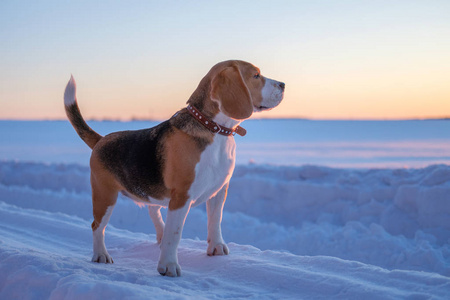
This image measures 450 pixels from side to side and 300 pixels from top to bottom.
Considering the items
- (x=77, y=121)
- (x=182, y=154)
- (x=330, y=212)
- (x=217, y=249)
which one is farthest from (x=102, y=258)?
(x=330, y=212)

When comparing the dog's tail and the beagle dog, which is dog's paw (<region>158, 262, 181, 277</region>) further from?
the dog's tail

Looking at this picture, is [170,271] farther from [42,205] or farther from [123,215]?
[42,205]

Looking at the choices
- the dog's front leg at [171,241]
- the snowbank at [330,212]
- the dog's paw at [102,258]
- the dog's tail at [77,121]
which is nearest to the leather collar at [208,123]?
the dog's front leg at [171,241]

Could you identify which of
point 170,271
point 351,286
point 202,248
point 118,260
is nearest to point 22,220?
point 118,260

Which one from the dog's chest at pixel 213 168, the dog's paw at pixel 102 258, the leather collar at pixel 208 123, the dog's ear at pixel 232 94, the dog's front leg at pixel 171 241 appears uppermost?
the dog's ear at pixel 232 94

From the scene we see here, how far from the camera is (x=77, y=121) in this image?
498 cm

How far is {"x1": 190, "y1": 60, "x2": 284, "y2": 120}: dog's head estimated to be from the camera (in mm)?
3906

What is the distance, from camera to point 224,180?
4164 millimetres

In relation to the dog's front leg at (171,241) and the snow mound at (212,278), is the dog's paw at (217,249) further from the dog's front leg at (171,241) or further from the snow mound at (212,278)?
the dog's front leg at (171,241)

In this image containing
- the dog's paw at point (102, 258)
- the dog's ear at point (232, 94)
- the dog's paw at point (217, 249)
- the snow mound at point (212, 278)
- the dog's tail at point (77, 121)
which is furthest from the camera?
the dog's tail at point (77, 121)

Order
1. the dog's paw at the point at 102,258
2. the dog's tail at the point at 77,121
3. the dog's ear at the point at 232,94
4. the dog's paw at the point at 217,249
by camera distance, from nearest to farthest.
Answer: the dog's ear at the point at 232,94 < the dog's paw at the point at 102,258 < the dog's paw at the point at 217,249 < the dog's tail at the point at 77,121

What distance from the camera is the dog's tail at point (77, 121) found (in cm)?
494

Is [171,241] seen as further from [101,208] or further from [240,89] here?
[240,89]

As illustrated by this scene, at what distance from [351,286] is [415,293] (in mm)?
456
